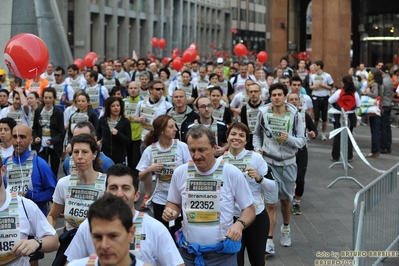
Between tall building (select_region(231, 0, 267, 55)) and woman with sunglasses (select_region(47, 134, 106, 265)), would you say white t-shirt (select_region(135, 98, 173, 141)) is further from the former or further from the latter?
tall building (select_region(231, 0, 267, 55))

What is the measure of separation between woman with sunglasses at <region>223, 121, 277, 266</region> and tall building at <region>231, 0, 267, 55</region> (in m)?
90.7

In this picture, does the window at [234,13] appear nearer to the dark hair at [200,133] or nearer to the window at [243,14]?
the window at [243,14]

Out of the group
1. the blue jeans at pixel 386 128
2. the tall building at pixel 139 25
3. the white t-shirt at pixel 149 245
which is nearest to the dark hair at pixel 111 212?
the white t-shirt at pixel 149 245

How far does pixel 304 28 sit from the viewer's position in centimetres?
5069

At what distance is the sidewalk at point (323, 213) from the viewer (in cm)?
1008

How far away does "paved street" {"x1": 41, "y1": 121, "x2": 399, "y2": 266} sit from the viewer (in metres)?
10.0

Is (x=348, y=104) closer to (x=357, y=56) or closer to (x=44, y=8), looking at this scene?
(x=44, y=8)

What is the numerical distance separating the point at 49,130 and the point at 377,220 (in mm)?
6637

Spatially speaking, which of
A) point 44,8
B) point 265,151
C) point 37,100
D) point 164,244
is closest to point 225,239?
point 164,244

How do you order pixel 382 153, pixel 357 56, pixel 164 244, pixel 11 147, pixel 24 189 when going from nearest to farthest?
pixel 164 244
pixel 24 189
pixel 11 147
pixel 382 153
pixel 357 56

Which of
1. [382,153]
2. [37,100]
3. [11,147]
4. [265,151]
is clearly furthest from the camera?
[382,153]

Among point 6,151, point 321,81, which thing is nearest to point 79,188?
point 6,151

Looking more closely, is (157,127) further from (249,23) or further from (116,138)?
(249,23)

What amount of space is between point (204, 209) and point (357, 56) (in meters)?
43.8
